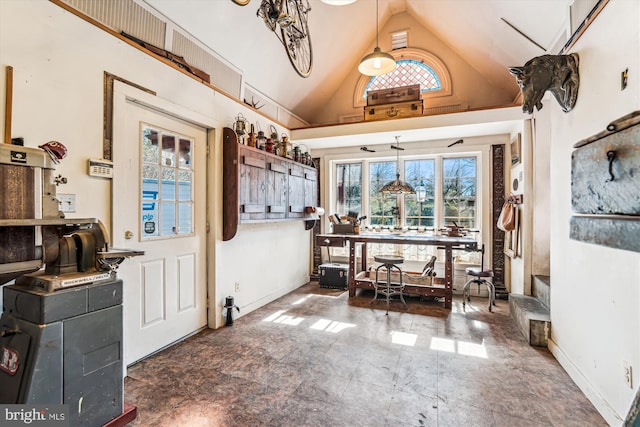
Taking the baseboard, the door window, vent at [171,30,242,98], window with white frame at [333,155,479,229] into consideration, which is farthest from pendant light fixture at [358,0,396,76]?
the baseboard

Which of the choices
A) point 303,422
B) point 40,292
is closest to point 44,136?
point 40,292

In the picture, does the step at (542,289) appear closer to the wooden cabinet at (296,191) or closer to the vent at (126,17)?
the wooden cabinet at (296,191)

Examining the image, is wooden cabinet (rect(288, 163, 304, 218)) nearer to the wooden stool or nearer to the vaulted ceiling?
the vaulted ceiling

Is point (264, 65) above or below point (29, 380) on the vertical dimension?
above

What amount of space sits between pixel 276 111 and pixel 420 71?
2.72m

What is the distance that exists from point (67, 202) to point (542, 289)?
4584mm

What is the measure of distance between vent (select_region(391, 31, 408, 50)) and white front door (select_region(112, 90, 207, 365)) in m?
4.02

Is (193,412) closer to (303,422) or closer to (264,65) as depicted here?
(303,422)

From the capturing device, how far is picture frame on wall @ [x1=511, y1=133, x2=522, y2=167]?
13.5ft

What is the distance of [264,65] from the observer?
4.01m

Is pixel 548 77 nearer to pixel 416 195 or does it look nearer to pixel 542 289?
pixel 542 289

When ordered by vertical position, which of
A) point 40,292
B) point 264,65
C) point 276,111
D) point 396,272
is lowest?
point 396,272

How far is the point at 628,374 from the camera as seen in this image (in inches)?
66.5

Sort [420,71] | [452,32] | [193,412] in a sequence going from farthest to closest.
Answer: [420,71]
[452,32]
[193,412]
